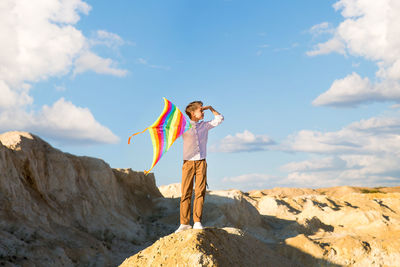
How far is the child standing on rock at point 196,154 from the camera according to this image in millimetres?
6062

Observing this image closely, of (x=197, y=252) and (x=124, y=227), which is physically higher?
(x=197, y=252)

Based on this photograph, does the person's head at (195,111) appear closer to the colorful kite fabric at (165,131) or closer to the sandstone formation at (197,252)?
the colorful kite fabric at (165,131)

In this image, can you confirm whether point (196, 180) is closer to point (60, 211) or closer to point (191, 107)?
point (191, 107)

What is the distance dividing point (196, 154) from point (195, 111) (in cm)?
65

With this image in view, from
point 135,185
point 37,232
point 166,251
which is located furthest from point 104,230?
point 166,251

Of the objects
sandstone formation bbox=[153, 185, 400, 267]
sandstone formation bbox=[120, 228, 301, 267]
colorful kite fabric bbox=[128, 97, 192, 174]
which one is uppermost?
colorful kite fabric bbox=[128, 97, 192, 174]

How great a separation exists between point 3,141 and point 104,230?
427 centimetres

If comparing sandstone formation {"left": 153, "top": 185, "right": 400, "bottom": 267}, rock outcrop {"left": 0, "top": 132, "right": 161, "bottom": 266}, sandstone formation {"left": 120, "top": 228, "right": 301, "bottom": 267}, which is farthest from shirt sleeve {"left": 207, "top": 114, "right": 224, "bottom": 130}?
sandstone formation {"left": 153, "top": 185, "right": 400, "bottom": 267}

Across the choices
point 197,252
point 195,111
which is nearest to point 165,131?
point 195,111

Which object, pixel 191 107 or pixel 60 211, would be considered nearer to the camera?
pixel 191 107

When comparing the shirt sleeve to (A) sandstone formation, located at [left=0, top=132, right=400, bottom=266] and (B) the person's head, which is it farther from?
(A) sandstone formation, located at [left=0, top=132, right=400, bottom=266]

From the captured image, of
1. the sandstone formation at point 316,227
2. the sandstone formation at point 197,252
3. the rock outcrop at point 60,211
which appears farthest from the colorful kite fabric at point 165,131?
the sandstone formation at point 316,227

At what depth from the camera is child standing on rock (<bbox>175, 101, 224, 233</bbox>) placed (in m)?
6.06

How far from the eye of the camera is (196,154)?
6.06 m
